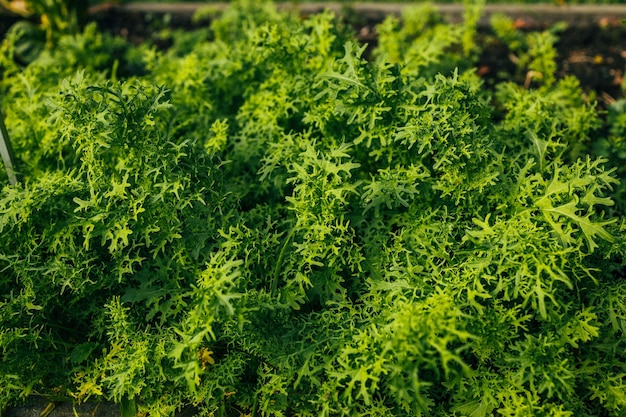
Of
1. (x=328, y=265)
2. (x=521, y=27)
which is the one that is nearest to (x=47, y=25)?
(x=328, y=265)

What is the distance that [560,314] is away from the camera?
2445 mm

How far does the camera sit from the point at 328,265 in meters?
2.60

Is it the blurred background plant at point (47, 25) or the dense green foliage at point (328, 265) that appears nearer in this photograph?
the dense green foliage at point (328, 265)

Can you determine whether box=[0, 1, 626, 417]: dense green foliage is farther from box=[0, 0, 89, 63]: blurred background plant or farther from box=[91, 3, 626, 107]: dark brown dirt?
box=[0, 0, 89, 63]: blurred background plant

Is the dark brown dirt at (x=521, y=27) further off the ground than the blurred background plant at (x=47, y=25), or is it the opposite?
the blurred background plant at (x=47, y=25)

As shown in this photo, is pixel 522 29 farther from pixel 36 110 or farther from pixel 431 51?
pixel 36 110

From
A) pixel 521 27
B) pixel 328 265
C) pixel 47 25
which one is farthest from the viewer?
pixel 521 27

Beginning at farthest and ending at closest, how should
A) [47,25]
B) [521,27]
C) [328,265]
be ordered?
[521,27], [47,25], [328,265]

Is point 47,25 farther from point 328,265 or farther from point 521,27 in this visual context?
point 521,27

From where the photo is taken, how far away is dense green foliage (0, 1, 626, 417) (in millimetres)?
2316

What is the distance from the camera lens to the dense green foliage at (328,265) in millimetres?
2316

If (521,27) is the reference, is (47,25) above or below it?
above

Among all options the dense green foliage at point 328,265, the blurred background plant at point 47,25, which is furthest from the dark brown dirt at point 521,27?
the dense green foliage at point 328,265

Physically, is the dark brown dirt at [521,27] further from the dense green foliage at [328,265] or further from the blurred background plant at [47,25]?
the dense green foliage at [328,265]
